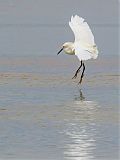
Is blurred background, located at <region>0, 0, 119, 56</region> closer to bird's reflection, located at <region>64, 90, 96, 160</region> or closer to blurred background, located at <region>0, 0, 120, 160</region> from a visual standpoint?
blurred background, located at <region>0, 0, 120, 160</region>

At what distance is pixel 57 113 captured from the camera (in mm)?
13164

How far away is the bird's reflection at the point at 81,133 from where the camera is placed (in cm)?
979

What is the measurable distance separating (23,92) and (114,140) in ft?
17.7

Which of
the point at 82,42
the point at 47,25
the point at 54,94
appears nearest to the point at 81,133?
the point at 54,94

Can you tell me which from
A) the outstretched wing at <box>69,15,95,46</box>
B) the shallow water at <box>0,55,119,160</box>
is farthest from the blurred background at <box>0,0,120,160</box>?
the outstretched wing at <box>69,15,95,46</box>

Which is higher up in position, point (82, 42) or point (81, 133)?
point (81, 133)

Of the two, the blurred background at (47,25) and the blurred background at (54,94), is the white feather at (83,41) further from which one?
the blurred background at (47,25)

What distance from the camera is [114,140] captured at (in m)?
10.8

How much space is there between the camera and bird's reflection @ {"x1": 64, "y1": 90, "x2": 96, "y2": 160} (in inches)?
385

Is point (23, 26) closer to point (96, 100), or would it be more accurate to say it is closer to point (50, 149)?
point (96, 100)

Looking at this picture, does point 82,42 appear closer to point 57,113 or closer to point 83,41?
point 83,41

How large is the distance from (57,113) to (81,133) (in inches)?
78.9

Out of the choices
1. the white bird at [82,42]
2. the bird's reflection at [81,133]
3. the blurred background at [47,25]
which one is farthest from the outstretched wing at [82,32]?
the blurred background at [47,25]

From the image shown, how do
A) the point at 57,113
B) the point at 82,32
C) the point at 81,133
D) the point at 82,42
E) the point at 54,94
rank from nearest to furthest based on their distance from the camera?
1. the point at 81,133
2. the point at 57,113
3. the point at 54,94
4. the point at 82,42
5. the point at 82,32
